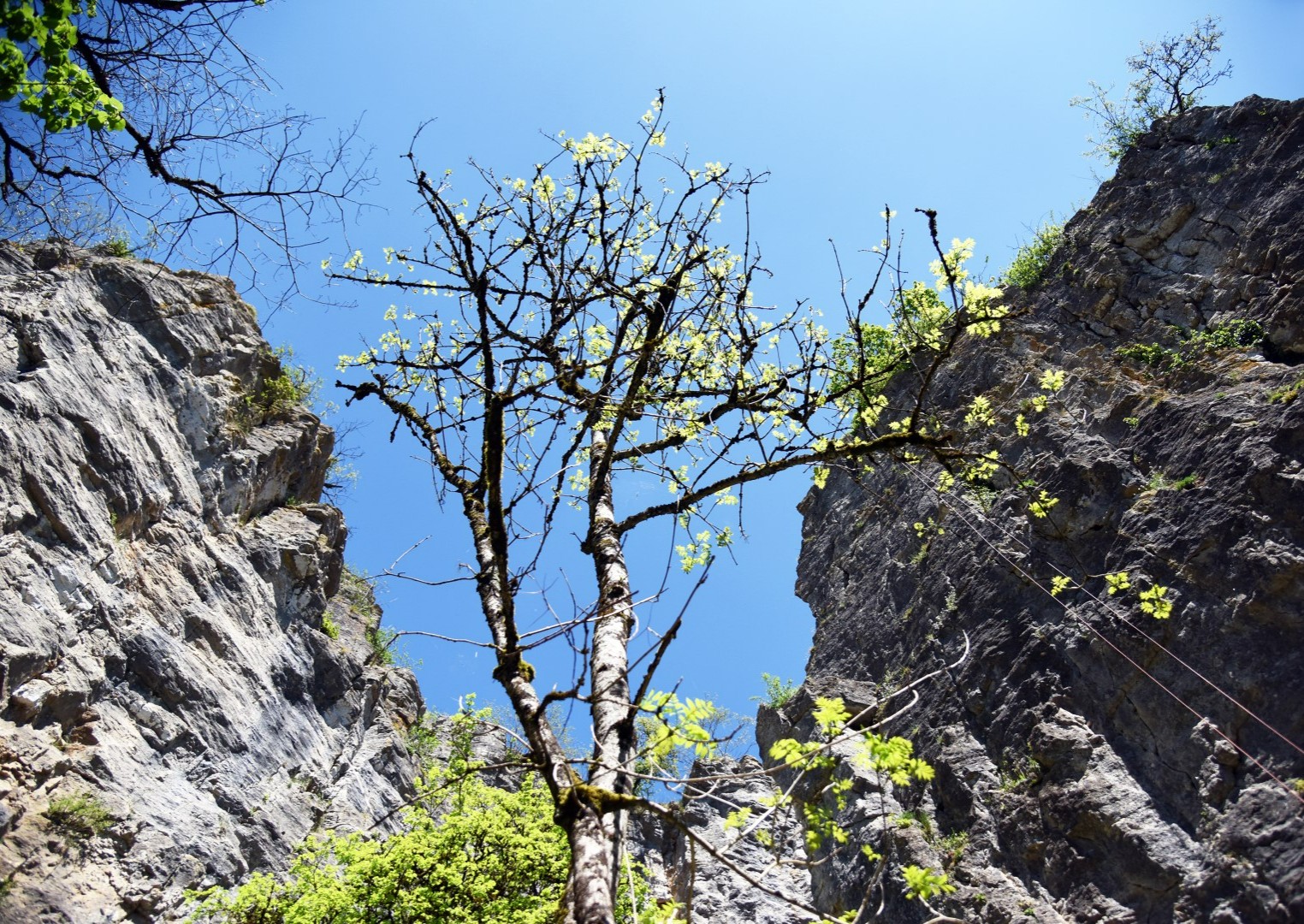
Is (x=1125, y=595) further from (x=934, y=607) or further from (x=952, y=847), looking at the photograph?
(x=952, y=847)

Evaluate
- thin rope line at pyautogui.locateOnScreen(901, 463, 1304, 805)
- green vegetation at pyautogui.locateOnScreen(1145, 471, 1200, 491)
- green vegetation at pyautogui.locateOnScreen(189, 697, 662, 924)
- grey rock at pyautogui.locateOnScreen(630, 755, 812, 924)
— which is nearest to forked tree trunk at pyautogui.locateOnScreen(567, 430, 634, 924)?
thin rope line at pyautogui.locateOnScreen(901, 463, 1304, 805)

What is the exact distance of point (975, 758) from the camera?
11.6 metres

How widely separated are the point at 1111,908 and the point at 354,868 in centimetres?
825

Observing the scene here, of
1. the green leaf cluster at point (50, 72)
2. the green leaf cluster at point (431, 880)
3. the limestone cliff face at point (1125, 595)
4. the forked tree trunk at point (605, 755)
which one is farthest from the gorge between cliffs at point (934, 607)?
the green leaf cluster at point (50, 72)

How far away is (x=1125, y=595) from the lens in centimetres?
1077

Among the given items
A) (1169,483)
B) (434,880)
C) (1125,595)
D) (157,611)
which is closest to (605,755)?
(434,880)

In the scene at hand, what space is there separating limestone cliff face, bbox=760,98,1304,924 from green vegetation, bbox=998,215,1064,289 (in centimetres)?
38

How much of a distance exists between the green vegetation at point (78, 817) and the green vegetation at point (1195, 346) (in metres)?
15.9

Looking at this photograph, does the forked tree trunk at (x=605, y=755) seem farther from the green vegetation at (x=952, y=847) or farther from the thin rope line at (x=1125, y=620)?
the green vegetation at (x=952, y=847)

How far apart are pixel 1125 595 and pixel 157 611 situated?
1377 cm

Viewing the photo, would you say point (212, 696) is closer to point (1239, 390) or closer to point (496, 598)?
point (496, 598)

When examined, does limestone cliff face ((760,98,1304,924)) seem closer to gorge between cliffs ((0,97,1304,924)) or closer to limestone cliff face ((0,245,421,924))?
gorge between cliffs ((0,97,1304,924))

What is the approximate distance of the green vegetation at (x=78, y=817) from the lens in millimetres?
9094

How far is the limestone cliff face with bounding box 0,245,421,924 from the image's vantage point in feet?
31.2
